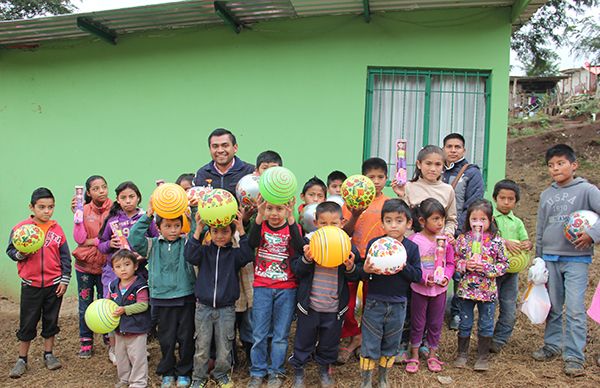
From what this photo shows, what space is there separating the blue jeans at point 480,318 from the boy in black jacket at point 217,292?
1.86m

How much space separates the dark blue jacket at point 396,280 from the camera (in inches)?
146

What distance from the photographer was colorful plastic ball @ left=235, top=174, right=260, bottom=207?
3906 mm

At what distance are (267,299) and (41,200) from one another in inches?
87.8

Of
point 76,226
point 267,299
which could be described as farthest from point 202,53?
point 267,299

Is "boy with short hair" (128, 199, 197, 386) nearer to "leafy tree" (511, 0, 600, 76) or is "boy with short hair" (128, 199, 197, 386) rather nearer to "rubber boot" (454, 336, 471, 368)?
"rubber boot" (454, 336, 471, 368)

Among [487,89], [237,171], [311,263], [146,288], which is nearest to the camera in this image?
[311,263]

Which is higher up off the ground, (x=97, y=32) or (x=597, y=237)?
(x=97, y=32)

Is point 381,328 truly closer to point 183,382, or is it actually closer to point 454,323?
point 183,382

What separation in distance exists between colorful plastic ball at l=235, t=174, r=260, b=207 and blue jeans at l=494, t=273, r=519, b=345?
2211mm

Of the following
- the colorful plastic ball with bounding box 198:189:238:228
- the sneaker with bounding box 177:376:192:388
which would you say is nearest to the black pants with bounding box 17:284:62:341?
the sneaker with bounding box 177:376:192:388

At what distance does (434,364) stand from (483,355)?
425mm

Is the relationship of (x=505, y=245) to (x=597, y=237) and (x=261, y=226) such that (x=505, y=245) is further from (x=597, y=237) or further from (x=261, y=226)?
(x=261, y=226)

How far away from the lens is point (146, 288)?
13.2 feet

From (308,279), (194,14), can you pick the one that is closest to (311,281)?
(308,279)
